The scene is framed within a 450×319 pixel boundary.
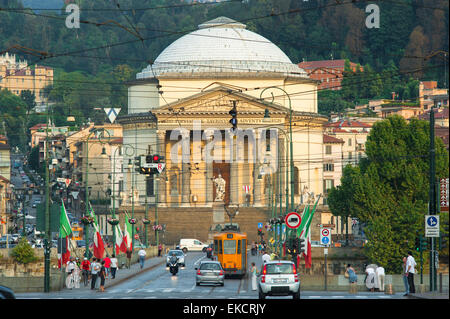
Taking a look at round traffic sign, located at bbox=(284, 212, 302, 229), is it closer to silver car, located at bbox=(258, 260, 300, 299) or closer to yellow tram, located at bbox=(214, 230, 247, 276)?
silver car, located at bbox=(258, 260, 300, 299)

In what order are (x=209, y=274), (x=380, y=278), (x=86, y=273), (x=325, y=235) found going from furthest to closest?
(x=86, y=273), (x=209, y=274), (x=325, y=235), (x=380, y=278)

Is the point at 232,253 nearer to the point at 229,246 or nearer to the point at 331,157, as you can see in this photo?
the point at 229,246

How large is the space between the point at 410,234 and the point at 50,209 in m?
27.7

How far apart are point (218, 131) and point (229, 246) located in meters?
62.5

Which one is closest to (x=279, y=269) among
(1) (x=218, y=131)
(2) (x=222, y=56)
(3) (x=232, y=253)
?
(3) (x=232, y=253)

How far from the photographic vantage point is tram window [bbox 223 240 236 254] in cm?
6738

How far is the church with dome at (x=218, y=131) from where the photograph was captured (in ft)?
408

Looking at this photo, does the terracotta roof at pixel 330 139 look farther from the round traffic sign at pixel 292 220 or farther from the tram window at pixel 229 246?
the round traffic sign at pixel 292 220

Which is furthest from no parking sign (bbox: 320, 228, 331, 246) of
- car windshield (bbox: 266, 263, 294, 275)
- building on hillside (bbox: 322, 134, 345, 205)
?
building on hillside (bbox: 322, 134, 345, 205)

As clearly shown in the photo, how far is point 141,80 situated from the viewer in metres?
138

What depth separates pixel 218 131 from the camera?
425 feet

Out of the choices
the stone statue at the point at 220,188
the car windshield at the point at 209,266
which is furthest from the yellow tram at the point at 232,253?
the stone statue at the point at 220,188

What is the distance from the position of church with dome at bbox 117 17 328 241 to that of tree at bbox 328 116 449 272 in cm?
4308
